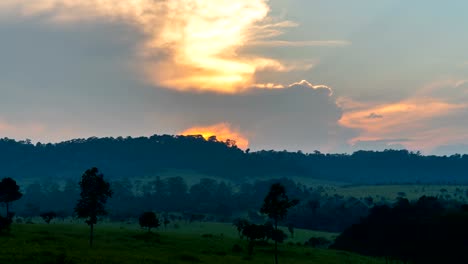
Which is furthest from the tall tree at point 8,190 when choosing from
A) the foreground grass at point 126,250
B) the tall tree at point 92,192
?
the tall tree at point 92,192

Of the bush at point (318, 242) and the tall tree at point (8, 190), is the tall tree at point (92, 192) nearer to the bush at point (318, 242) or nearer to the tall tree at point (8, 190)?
the tall tree at point (8, 190)

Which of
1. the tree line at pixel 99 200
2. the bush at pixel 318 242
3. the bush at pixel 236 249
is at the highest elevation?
the tree line at pixel 99 200

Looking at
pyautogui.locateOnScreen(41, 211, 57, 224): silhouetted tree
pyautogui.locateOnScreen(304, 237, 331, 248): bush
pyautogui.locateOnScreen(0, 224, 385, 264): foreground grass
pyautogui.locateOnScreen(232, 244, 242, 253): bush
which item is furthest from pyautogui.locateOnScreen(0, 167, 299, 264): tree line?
pyautogui.locateOnScreen(41, 211, 57, 224): silhouetted tree

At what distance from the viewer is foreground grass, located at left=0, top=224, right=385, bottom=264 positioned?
2783 inches

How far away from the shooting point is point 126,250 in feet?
291

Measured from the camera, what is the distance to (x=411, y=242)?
144125mm

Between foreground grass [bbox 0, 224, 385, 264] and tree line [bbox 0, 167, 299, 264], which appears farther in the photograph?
tree line [bbox 0, 167, 299, 264]

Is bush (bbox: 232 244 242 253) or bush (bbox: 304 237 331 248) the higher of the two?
bush (bbox: 232 244 242 253)

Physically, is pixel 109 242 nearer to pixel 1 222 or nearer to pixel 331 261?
pixel 1 222

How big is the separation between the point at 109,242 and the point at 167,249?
13.3 meters

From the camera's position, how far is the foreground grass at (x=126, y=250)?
7069 cm

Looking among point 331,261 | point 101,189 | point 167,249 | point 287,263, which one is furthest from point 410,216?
point 101,189

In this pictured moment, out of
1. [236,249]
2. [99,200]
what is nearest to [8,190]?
[99,200]

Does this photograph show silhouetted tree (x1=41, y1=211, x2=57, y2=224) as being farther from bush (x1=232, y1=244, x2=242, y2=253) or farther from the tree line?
bush (x1=232, y1=244, x2=242, y2=253)
